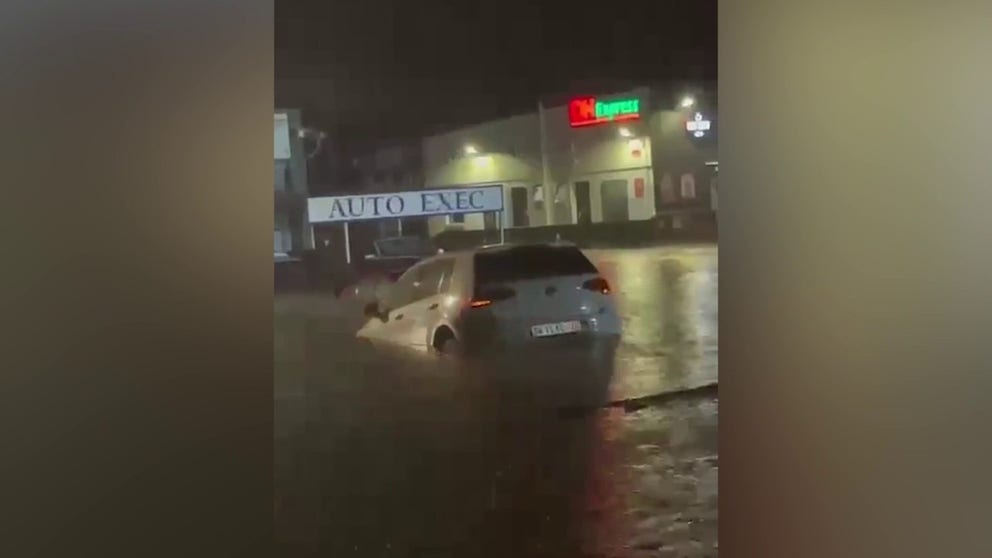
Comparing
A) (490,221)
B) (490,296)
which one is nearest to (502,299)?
(490,296)

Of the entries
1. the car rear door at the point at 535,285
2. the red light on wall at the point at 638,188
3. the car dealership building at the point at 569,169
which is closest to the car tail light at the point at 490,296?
the car rear door at the point at 535,285

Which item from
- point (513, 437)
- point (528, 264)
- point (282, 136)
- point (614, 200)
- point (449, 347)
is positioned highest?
point (282, 136)

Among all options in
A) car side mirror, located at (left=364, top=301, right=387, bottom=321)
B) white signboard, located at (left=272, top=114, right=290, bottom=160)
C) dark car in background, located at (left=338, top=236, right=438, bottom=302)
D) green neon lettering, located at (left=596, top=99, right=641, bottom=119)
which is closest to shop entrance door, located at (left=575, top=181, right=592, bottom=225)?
green neon lettering, located at (left=596, top=99, right=641, bottom=119)

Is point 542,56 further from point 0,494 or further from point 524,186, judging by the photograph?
point 0,494

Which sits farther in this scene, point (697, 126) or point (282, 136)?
point (697, 126)

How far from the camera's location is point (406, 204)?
140 cm

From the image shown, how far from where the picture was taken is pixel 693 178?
1.48 metres

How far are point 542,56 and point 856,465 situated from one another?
0.89 meters

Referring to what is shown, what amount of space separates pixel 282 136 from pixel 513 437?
60 centimetres

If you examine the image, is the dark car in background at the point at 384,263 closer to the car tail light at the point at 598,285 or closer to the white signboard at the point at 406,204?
the white signboard at the point at 406,204

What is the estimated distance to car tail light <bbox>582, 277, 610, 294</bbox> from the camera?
4.75 ft

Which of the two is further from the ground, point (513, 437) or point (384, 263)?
point (384, 263)

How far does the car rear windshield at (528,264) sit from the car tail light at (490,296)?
0.01 metres

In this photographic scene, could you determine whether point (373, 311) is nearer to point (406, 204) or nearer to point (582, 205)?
point (406, 204)
